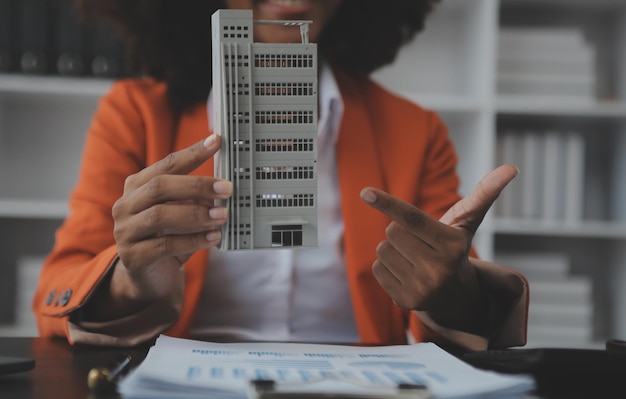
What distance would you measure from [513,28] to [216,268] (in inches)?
62.8

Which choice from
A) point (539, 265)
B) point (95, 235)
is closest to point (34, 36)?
point (95, 235)

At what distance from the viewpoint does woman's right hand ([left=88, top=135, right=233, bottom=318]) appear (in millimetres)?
732

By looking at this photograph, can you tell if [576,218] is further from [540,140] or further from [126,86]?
[126,86]

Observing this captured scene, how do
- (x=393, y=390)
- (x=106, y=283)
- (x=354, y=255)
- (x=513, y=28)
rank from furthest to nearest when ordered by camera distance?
(x=513, y=28) → (x=354, y=255) → (x=106, y=283) → (x=393, y=390)

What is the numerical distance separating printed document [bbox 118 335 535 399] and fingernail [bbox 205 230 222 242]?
116mm

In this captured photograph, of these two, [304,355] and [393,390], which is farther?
[304,355]

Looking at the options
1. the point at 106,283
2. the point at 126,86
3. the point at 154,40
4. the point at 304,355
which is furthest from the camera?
the point at 154,40

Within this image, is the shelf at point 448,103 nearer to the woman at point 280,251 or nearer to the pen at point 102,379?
the woman at point 280,251

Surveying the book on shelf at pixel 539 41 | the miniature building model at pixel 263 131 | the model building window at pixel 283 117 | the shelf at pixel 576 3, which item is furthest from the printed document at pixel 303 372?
the shelf at pixel 576 3

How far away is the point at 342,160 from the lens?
4.05 ft

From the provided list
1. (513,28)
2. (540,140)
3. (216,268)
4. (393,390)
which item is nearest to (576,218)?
(540,140)

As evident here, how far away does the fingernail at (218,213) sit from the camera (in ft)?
2.39

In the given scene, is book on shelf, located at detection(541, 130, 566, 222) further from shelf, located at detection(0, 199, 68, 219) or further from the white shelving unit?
shelf, located at detection(0, 199, 68, 219)

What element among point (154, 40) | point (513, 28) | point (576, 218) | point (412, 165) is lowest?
point (576, 218)
